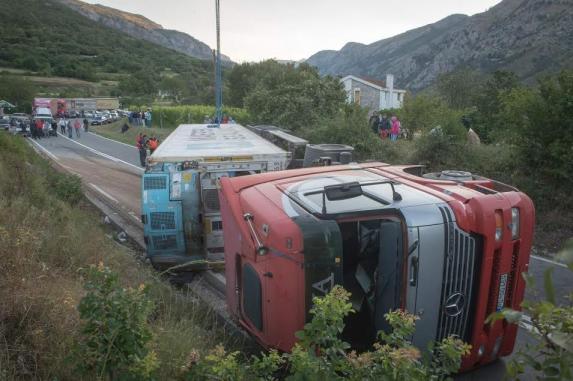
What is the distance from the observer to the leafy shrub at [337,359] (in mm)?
Result: 2369

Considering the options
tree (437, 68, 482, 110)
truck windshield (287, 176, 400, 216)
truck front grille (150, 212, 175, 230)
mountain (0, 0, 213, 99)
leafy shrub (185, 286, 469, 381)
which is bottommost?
truck front grille (150, 212, 175, 230)

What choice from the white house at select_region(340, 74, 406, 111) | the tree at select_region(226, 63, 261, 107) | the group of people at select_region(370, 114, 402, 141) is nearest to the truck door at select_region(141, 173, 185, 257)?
the group of people at select_region(370, 114, 402, 141)

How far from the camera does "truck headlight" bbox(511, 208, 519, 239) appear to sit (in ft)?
13.3

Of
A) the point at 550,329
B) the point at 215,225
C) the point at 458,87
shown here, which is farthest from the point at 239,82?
the point at 550,329

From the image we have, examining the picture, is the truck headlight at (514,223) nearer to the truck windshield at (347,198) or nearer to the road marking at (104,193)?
the truck windshield at (347,198)

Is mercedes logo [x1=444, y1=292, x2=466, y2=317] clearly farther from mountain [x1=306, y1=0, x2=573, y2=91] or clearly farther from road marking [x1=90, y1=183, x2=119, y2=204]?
mountain [x1=306, y1=0, x2=573, y2=91]

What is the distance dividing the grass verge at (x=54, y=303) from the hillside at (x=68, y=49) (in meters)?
92.8

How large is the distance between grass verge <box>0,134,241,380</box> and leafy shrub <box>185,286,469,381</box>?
27.0 inches

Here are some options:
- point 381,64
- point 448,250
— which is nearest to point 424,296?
point 448,250

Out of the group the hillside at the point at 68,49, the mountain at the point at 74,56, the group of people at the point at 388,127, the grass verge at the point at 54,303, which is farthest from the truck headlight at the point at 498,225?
the hillside at the point at 68,49

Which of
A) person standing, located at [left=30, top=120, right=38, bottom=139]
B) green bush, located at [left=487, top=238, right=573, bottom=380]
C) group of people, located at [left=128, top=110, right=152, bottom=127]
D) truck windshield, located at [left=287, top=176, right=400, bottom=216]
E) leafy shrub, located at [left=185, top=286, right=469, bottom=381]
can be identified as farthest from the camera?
group of people, located at [left=128, top=110, right=152, bottom=127]

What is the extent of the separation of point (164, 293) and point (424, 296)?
324cm

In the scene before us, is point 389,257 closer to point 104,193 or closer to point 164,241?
point 164,241

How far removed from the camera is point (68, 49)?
358 feet
